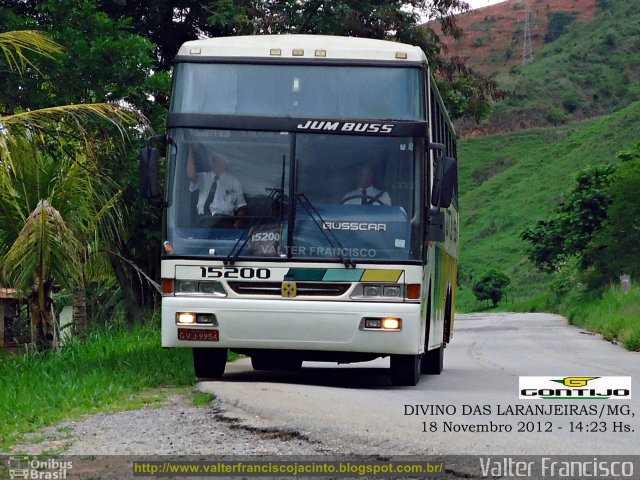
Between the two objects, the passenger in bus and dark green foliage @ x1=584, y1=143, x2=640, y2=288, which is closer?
the passenger in bus

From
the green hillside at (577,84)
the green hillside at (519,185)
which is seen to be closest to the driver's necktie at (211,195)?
the green hillside at (519,185)

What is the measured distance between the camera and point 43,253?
15.9m

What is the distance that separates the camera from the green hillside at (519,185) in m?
80.0

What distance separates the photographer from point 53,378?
13375 mm

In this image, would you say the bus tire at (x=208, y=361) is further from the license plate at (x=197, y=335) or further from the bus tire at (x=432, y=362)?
the bus tire at (x=432, y=362)

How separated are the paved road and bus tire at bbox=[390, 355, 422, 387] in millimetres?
144

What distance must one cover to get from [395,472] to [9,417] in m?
3.98

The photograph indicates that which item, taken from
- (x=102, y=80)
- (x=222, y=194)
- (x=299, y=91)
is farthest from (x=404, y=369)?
(x=102, y=80)

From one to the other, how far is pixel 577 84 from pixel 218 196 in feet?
336

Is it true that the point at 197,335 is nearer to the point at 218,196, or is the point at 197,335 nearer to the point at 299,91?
the point at 218,196

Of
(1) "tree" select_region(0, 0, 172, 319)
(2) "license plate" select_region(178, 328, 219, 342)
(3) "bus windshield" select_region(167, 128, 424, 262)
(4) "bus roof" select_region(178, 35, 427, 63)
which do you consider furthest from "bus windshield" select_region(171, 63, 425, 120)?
(1) "tree" select_region(0, 0, 172, 319)

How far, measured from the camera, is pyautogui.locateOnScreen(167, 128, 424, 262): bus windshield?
13.0 metres

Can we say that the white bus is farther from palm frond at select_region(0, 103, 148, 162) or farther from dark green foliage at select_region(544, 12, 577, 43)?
dark green foliage at select_region(544, 12, 577, 43)

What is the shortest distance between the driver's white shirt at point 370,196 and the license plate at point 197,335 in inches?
71.6
